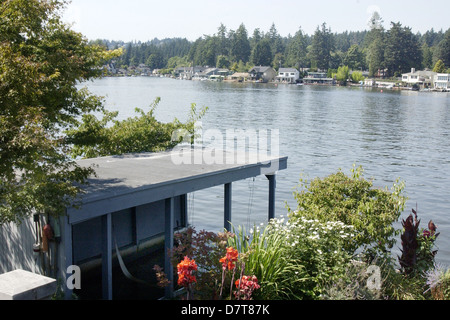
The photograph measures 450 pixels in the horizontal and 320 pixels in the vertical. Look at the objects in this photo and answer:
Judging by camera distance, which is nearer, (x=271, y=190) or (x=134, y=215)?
(x=134, y=215)

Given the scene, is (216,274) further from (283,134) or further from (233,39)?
(233,39)

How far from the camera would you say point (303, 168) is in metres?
28.1

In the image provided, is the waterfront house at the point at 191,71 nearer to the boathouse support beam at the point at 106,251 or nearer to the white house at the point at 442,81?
the white house at the point at 442,81

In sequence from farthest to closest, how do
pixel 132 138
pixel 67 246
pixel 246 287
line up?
pixel 132 138 → pixel 67 246 → pixel 246 287

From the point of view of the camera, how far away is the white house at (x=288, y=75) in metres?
160

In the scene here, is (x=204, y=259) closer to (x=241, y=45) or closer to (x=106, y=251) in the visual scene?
(x=106, y=251)

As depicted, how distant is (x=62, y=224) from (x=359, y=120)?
1957 inches

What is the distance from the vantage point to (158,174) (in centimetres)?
970

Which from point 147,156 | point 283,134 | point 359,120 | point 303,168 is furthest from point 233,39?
point 147,156

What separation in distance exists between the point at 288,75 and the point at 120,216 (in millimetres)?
153921

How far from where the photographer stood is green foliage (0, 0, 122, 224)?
6527 millimetres

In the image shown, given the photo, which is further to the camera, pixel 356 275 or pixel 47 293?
pixel 356 275
